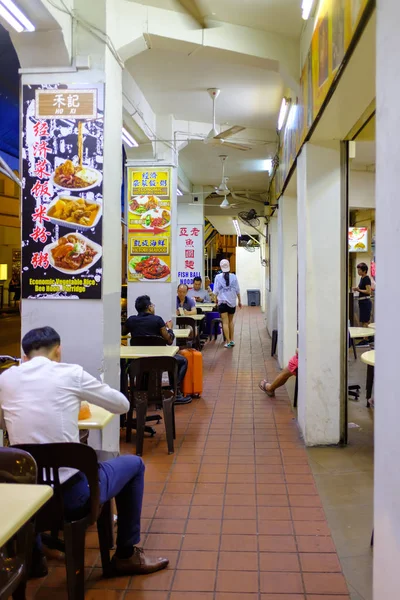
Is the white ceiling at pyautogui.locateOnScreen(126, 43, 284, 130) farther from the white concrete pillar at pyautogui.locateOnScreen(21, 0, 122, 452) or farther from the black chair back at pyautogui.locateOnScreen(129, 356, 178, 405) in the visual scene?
the black chair back at pyautogui.locateOnScreen(129, 356, 178, 405)

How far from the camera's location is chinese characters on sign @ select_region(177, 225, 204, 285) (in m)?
16.3

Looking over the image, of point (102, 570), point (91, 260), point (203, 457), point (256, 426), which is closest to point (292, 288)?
point (256, 426)

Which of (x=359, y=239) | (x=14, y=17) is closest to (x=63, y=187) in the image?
(x=14, y=17)

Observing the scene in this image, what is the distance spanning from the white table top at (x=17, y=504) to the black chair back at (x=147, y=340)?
4.25 m

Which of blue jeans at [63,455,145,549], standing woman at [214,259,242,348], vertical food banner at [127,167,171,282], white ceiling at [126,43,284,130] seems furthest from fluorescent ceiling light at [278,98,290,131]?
blue jeans at [63,455,145,549]

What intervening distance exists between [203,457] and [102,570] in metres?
2.06

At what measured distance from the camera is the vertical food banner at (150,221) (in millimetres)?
9359

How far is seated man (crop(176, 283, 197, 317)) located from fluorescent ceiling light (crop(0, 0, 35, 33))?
258 inches

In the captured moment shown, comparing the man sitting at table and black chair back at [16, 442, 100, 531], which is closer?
black chair back at [16, 442, 100, 531]

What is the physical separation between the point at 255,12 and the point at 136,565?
4799 millimetres

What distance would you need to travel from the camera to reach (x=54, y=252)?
4.48m

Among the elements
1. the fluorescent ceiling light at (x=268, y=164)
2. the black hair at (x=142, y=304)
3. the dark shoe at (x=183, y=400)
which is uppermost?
the fluorescent ceiling light at (x=268, y=164)

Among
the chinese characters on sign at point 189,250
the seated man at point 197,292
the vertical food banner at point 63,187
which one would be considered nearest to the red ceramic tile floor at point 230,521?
the vertical food banner at point 63,187

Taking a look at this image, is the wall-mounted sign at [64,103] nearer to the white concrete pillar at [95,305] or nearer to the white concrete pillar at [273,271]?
the white concrete pillar at [95,305]
